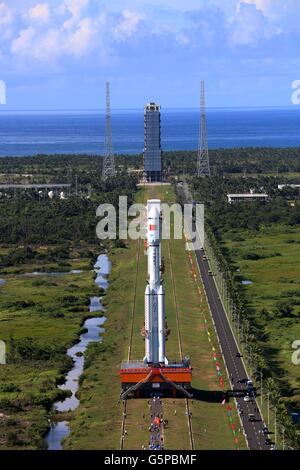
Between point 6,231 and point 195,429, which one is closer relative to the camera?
point 195,429

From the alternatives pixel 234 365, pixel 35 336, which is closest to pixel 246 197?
pixel 35 336

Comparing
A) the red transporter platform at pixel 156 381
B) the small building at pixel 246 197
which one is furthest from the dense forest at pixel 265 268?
the red transporter platform at pixel 156 381

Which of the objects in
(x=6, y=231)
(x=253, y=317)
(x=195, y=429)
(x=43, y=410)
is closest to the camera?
(x=195, y=429)

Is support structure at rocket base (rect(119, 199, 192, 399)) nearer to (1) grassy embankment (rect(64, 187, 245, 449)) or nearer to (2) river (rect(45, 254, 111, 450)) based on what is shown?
(1) grassy embankment (rect(64, 187, 245, 449))

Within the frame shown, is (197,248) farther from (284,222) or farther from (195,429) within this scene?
(195,429)

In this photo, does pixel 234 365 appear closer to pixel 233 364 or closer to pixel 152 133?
pixel 233 364

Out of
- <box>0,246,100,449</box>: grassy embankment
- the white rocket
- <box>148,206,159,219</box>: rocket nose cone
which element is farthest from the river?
<box>148,206,159,219</box>: rocket nose cone
